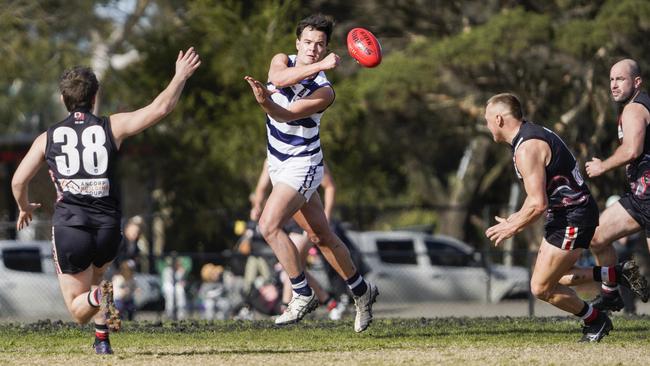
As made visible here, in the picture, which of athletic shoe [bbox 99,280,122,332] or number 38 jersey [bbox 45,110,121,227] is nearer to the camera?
athletic shoe [bbox 99,280,122,332]

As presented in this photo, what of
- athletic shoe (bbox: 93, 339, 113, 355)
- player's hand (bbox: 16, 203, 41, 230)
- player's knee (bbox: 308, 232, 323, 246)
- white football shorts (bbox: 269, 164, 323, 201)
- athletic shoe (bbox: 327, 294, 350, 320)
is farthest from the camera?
athletic shoe (bbox: 327, 294, 350, 320)

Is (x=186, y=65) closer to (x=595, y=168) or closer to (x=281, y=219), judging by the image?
(x=281, y=219)

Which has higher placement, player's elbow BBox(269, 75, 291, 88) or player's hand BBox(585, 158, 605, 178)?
player's elbow BBox(269, 75, 291, 88)

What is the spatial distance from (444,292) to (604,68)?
18.7 ft

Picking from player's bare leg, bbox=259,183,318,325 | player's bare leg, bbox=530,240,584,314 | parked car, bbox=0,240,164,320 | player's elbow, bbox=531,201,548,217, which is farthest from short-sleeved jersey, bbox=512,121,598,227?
parked car, bbox=0,240,164,320

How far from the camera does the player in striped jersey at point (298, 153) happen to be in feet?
29.9

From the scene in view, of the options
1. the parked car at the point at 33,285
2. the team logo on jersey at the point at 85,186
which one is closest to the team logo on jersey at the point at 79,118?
the team logo on jersey at the point at 85,186

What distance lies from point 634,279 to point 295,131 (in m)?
2.94

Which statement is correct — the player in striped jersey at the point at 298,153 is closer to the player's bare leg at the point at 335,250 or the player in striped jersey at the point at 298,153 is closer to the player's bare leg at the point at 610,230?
the player's bare leg at the point at 335,250

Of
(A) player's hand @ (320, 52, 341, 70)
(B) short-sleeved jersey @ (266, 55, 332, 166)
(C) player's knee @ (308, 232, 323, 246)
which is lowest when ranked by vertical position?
(C) player's knee @ (308, 232, 323, 246)

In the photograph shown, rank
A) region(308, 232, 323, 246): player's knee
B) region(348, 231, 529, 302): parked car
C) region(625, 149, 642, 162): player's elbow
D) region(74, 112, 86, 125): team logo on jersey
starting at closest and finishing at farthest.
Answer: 1. region(74, 112, 86, 125): team logo on jersey
2. region(625, 149, 642, 162): player's elbow
3. region(308, 232, 323, 246): player's knee
4. region(348, 231, 529, 302): parked car

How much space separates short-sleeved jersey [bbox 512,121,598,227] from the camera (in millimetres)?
8609

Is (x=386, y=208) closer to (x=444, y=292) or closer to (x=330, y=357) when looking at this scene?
(x=444, y=292)

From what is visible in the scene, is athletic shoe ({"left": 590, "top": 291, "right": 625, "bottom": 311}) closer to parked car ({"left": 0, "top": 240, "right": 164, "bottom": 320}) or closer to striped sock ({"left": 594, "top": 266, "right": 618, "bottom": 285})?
striped sock ({"left": 594, "top": 266, "right": 618, "bottom": 285})
